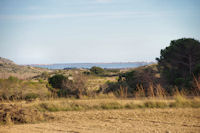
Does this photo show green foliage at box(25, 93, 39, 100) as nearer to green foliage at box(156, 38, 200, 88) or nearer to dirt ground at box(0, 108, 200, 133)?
dirt ground at box(0, 108, 200, 133)

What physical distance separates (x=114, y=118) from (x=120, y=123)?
0.71m

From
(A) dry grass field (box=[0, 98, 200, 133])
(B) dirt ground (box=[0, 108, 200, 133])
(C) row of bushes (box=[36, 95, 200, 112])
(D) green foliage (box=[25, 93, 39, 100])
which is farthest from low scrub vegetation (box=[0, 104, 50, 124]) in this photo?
(D) green foliage (box=[25, 93, 39, 100])

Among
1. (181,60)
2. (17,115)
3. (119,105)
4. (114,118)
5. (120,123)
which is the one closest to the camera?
(120,123)

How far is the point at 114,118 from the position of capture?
7375mm

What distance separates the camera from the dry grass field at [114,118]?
608 cm

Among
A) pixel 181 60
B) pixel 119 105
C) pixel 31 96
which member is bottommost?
pixel 31 96

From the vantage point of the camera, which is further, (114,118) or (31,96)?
(31,96)

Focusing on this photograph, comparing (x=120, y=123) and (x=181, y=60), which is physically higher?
(x=181, y=60)

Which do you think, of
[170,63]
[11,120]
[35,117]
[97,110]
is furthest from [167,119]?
[170,63]

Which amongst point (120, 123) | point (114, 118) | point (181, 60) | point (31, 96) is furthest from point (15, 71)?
point (120, 123)

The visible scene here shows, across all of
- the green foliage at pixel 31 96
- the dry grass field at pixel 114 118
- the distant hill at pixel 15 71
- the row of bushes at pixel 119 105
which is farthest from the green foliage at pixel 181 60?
the distant hill at pixel 15 71

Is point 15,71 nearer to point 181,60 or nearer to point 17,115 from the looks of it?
point 181,60

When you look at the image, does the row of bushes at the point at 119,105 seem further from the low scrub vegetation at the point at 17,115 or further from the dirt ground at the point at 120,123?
the low scrub vegetation at the point at 17,115

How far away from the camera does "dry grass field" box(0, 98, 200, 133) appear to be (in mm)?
6084
